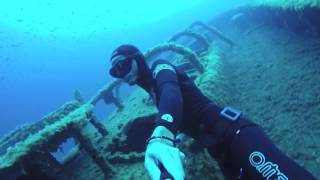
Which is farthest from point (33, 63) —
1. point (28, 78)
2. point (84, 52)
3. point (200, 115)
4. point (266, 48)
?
point (200, 115)

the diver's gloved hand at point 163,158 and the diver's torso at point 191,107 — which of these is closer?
the diver's gloved hand at point 163,158

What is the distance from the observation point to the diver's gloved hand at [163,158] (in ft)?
5.37

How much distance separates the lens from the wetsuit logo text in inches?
81.3

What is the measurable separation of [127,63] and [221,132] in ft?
3.52

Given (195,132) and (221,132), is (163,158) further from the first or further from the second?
(195,132)

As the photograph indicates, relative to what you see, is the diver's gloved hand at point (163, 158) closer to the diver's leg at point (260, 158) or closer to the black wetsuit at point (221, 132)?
the black wetsuit at point (221, 132)

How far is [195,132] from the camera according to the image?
289 centimetres

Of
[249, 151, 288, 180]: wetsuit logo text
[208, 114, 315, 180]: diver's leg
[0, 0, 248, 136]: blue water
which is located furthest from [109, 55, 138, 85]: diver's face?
[0, 0, 248, 136]: blue water

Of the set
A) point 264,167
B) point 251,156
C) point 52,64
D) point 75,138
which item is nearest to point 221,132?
point 251,156

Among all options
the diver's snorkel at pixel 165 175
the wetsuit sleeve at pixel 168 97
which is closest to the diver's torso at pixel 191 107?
the wetsuit sleeve at pixel 168 97

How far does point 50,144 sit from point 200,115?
169 centimetres

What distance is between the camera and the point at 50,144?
3.39 m

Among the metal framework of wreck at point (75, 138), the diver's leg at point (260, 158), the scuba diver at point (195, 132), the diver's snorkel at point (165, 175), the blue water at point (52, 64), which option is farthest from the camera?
the blue water at point (52, 64)

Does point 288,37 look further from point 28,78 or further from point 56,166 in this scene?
point 28,78
